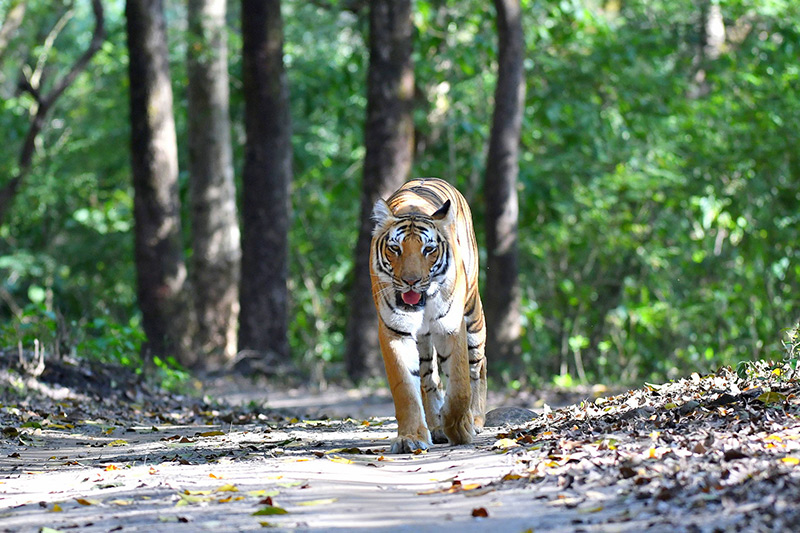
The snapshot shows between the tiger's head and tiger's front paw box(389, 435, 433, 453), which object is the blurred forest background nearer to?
the tiger's head

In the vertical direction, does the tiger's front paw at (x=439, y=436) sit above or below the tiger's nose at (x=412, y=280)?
below

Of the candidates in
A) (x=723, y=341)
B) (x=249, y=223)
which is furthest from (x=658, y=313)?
(x=249, y=223)

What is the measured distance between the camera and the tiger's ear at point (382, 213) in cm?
658

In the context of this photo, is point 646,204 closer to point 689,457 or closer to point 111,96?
point 111,96

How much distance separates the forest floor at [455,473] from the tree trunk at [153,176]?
535 cm

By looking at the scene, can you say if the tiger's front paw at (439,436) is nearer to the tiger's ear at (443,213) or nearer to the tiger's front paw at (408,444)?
the tiger's front paw at (408,444)

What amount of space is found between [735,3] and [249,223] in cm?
840

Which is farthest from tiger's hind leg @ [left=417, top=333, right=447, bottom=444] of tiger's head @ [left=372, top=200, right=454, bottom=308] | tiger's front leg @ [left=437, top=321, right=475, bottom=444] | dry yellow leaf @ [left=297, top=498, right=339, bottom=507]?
dry yellow leaf @ [left=297, top=498, right=339, bottom=507]

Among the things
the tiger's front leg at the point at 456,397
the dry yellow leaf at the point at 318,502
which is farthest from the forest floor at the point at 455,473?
the tiger's front leg at the point at 456,397

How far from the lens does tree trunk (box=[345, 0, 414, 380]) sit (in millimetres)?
13641

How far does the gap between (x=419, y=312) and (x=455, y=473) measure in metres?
1.38

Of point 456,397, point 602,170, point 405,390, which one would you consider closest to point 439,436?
point 456,397

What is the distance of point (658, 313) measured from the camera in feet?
52.2

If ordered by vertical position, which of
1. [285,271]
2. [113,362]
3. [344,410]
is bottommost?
[344,410]
